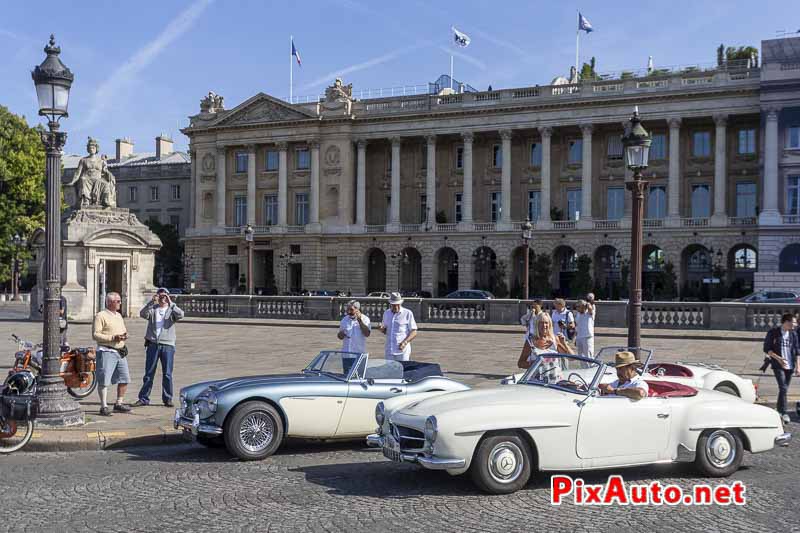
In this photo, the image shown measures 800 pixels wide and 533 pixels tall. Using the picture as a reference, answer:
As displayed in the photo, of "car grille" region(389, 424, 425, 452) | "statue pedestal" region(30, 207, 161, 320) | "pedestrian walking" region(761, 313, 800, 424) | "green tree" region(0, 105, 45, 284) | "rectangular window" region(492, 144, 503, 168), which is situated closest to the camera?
"car grille" region(389, 424, 425, 452)

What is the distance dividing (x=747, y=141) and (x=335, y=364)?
67388 mm

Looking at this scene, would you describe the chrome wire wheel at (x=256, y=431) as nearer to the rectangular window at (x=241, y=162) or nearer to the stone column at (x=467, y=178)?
the stone column at (x=467, y=178)

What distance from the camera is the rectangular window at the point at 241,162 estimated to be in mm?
89125

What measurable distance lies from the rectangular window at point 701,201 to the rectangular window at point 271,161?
3767cm

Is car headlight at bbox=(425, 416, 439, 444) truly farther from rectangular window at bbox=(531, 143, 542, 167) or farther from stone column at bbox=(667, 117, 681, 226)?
rectangular window at bbox=(531, 143, 542, 167)

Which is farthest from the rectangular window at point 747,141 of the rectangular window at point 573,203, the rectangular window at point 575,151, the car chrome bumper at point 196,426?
the car chrome bumper at point 196,426

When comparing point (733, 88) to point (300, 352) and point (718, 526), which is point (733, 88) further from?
point (718, 526)

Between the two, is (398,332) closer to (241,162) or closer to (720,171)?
(720,171)

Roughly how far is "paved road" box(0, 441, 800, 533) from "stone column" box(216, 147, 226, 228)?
78539 mm

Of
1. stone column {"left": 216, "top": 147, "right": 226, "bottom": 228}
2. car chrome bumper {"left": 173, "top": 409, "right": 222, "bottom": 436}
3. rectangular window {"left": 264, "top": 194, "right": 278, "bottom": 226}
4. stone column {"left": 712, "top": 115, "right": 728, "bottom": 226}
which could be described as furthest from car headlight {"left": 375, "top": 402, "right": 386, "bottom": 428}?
stone column {"left": 216, "top": 147, "right": 226, "bottom": 228}

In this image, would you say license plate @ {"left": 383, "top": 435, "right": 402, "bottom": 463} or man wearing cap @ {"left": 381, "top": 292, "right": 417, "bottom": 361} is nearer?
license plate @ {"left": 383, "top": 435, "right": 402, "bottom": 463}

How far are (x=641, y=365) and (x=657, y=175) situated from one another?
65.3 metres

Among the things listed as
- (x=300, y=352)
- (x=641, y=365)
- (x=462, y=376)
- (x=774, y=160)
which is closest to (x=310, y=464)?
(x=641, y=365)

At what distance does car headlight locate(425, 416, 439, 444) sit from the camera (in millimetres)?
8977
